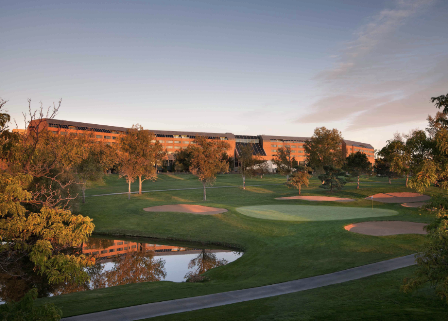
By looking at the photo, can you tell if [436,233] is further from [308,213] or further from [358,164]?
[358,164]

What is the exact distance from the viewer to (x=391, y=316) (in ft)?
28.8

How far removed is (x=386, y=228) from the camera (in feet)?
78.9

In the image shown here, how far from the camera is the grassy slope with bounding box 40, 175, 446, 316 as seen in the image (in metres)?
12.9

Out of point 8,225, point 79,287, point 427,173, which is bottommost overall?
point 79,287

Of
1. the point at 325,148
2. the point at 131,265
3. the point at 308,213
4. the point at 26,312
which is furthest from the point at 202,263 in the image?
the point at 325,148

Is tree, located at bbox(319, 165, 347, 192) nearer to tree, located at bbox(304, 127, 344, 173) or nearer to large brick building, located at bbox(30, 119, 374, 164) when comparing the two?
tree, located at bbox(304, 127, 344, 173)

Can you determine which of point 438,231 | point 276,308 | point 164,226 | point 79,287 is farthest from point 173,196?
point 438,231

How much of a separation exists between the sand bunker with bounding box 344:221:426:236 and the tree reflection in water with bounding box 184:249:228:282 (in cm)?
1025

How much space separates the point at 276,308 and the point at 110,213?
91.9 ft

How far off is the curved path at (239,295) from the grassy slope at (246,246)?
24.5 inches

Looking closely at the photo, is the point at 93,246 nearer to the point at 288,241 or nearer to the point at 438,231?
the point at 288,241

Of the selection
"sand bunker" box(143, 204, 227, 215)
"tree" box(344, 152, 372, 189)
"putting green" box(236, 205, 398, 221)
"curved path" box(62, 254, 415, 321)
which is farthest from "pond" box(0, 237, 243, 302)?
"tree" box(344, 152, 372, 189)

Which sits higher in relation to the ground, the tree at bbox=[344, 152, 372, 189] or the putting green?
the tree at bbox=[344, 152, 372, 189]

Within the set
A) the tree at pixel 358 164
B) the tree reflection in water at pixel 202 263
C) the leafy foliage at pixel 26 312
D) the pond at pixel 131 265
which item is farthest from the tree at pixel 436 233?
the tree at pixel 358 164
